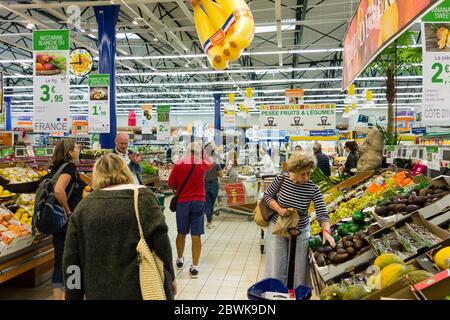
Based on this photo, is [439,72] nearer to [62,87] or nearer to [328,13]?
[62,87]

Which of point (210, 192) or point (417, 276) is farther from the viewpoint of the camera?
point (210, 192)

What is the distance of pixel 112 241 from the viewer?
86.6 inches

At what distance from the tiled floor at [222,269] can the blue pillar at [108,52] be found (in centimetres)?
255

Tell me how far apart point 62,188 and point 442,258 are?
3202 millimetres

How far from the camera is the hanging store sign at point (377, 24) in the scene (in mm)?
1952

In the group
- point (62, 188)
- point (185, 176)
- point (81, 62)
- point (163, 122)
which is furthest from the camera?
point (163, 122)

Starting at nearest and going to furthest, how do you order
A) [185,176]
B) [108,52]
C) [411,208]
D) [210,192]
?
[411,208] < [185,176] < [210,192] < [108,52]

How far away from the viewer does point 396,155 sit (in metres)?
5.46

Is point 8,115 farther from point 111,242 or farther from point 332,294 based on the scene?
point 332,294

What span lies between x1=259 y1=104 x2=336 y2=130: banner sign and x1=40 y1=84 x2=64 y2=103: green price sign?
765cm

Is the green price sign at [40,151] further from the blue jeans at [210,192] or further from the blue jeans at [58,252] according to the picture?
the blue jeans at [58,252]

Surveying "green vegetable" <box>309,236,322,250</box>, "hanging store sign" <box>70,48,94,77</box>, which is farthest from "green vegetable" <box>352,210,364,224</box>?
"hanging store sign" <box>70,48,94,77</box>

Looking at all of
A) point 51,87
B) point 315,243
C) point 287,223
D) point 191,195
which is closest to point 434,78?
point 315,243

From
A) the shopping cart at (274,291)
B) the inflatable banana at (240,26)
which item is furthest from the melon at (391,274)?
the inflatable banana at (240,26)
